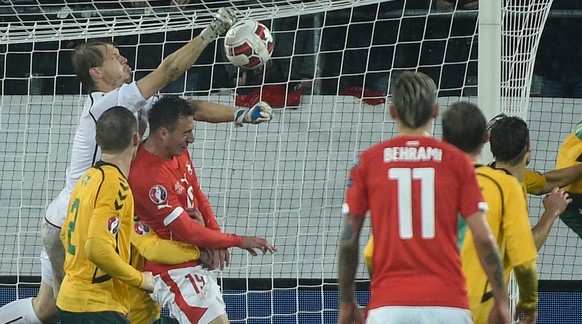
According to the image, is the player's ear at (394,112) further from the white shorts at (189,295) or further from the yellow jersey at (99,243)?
the white shorts at (189,295)

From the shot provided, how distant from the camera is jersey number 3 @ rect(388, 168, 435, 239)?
424cm

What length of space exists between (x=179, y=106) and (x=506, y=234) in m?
2.09

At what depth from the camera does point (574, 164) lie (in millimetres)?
7324

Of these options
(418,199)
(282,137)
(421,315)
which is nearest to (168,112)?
(418,199)

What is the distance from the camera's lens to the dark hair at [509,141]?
4980 millimetres

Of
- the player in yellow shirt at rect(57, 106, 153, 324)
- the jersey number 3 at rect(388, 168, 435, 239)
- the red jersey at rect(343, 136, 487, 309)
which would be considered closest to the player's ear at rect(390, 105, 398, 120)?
the red jersey at rect(343, 136, 487, 309)

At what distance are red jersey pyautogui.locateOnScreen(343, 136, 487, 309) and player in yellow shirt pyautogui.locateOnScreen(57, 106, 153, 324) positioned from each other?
1.56 m

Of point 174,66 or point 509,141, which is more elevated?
A: point 174,66

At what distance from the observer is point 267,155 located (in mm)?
8961

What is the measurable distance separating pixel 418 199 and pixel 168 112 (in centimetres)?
215

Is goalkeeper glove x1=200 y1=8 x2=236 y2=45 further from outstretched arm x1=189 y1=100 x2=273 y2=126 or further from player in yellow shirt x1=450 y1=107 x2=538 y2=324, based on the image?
player in yellow shirt x1=450 y1=107 x2=538 y2=324

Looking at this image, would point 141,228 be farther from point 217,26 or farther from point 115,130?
point 217,26

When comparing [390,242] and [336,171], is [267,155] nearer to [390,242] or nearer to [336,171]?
[336,171]

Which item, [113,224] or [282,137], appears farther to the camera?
[282,137]
